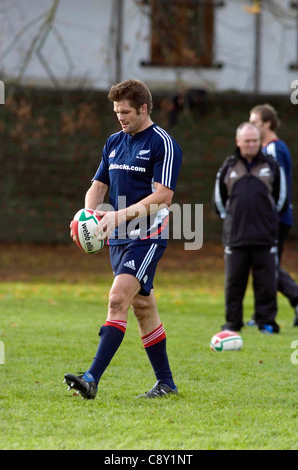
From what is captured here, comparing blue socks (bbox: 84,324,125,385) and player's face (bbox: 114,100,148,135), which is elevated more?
player's face (bbox: 114,100,148,135)

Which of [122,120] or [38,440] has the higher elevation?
[122,120]

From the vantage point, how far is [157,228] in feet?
18.2

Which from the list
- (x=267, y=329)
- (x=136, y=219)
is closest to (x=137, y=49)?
(x=267, y=329)

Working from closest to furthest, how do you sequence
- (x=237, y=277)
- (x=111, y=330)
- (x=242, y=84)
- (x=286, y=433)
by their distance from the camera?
1. (x=286, y=433)
2. (x=111, y=330)
3. (x=237, y=277)
4. (x=242, y=84)

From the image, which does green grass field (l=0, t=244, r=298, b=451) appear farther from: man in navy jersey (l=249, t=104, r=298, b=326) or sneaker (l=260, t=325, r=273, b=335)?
man in navy jersey (l=249, t=104, r=298, b=326)

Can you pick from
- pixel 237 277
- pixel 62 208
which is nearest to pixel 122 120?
pixel 237 277

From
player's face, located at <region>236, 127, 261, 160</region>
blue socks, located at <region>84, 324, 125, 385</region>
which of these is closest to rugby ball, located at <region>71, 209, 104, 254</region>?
blue socks, located at <region>84, 324, 125, 385</region>

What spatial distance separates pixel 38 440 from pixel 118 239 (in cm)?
174

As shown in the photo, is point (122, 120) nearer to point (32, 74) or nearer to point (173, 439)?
point (173, 439)

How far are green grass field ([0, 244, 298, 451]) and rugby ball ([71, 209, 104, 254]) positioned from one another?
3.49 ft

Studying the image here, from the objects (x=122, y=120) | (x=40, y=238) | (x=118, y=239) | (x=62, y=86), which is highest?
(x=62, y=86)

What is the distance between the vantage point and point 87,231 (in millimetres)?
5465

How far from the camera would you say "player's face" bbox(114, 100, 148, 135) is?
17.8ft

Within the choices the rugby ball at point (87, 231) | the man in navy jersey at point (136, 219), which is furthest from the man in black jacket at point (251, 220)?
the rugby ball at point (87, 231)
